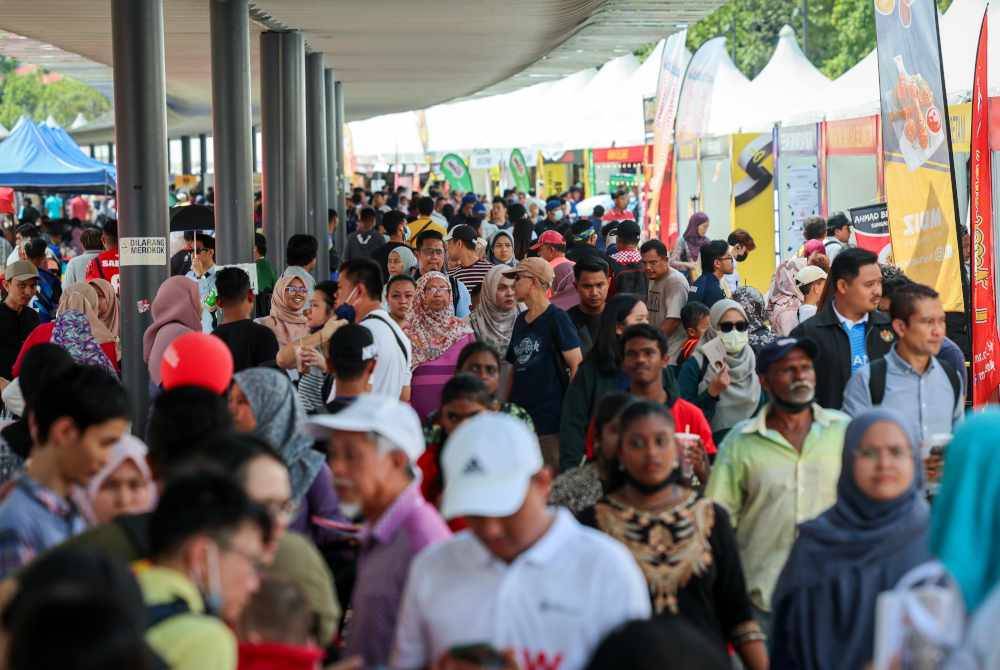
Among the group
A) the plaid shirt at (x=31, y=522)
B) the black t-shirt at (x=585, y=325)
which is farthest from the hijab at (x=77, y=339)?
the plaid shirt at (x=31, y=522)

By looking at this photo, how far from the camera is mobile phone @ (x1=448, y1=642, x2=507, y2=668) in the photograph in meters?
3.82

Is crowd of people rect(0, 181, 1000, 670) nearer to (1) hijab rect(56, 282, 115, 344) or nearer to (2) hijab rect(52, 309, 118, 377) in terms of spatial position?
(2) hijab rect(52, 309, 118, 377)

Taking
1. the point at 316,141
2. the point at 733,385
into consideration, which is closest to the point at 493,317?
the point at 733,385

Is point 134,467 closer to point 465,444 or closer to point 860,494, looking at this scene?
point 465,444

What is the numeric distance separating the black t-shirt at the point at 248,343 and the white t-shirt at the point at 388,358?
0.63m

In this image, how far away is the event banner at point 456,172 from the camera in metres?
42.7

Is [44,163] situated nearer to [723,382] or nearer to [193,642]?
[723,382]

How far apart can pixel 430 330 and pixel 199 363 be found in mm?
3936

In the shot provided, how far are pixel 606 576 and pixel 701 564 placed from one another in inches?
51.6

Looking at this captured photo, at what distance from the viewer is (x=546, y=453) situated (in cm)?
926

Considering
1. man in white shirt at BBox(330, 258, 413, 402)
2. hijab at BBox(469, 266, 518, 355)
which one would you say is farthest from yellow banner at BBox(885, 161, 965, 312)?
man in white shirt at BBox(330, 258, 413, 402)

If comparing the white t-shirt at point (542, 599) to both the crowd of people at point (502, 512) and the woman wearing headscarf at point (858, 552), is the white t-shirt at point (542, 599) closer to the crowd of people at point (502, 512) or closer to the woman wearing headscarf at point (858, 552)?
the crowd of people at point (502, 512)

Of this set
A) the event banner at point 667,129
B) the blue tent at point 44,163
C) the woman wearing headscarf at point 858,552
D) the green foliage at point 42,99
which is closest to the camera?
the woman wearing headscarf at point 858,552

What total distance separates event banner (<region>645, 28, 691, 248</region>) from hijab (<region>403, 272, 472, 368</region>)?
14.0 metres
